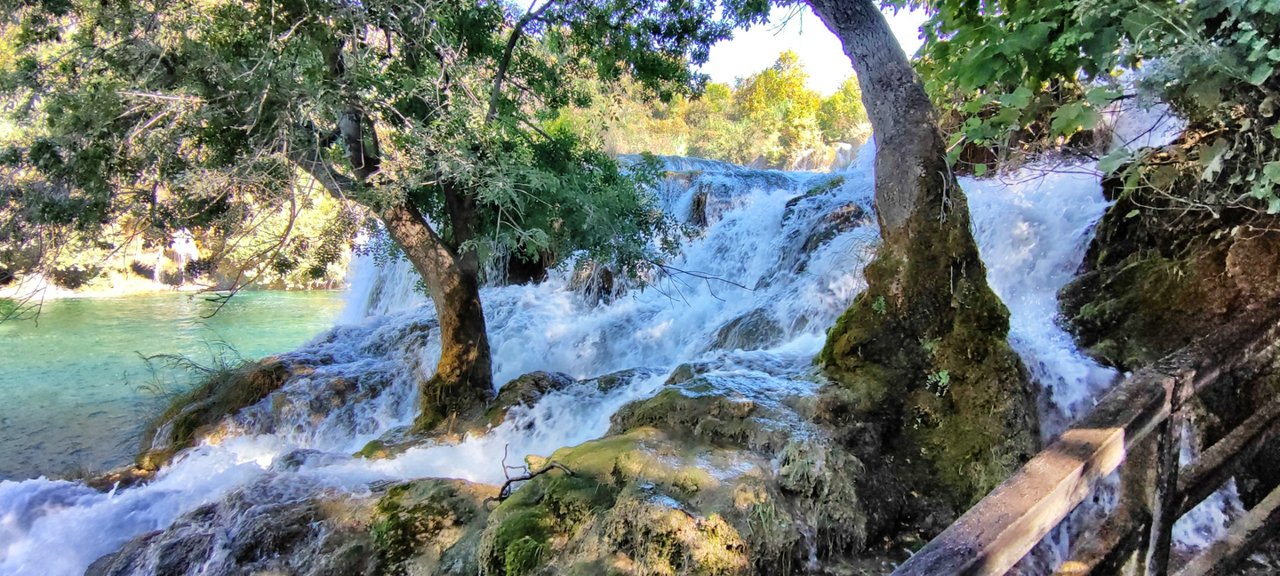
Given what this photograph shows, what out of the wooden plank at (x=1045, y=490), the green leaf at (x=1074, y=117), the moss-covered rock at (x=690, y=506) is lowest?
the moss-covered rock at (x=690, y=506)

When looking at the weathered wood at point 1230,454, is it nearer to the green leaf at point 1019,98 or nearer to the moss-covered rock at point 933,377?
the green leaf at point 1019,98

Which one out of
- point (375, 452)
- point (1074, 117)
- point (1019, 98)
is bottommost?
point (375, 452)

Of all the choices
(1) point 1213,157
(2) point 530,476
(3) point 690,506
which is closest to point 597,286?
(2) point 530,476

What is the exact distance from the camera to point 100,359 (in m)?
13.4

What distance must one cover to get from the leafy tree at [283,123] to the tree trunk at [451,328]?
3 centimetres

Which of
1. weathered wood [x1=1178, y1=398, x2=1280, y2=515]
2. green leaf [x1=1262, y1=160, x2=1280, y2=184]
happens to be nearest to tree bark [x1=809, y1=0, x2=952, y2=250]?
green leaf [x1=1262, y1=160, x2=1280, y2=184]

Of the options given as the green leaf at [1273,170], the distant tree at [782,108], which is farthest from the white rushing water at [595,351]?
the distant tree at [782,108]

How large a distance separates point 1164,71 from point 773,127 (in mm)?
34275

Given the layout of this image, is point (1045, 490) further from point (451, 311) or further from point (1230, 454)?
point (451, 311)

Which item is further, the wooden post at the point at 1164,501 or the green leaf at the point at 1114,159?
the green leaf at the point at 1114,159

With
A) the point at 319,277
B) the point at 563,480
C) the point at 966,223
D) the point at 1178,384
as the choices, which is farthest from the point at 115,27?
the point at 1178,384

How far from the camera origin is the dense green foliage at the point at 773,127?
117 ft

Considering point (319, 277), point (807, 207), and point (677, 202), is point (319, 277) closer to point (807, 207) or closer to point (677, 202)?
point (807, 207)

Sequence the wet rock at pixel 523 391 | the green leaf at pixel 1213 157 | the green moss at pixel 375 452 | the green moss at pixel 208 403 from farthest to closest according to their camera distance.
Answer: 1. the green moss at pixel 208 403
2. the wet rock at pixel 523 391
3. the green moss at pixel 375 452
4. the green leaf at pixel 1213 157
